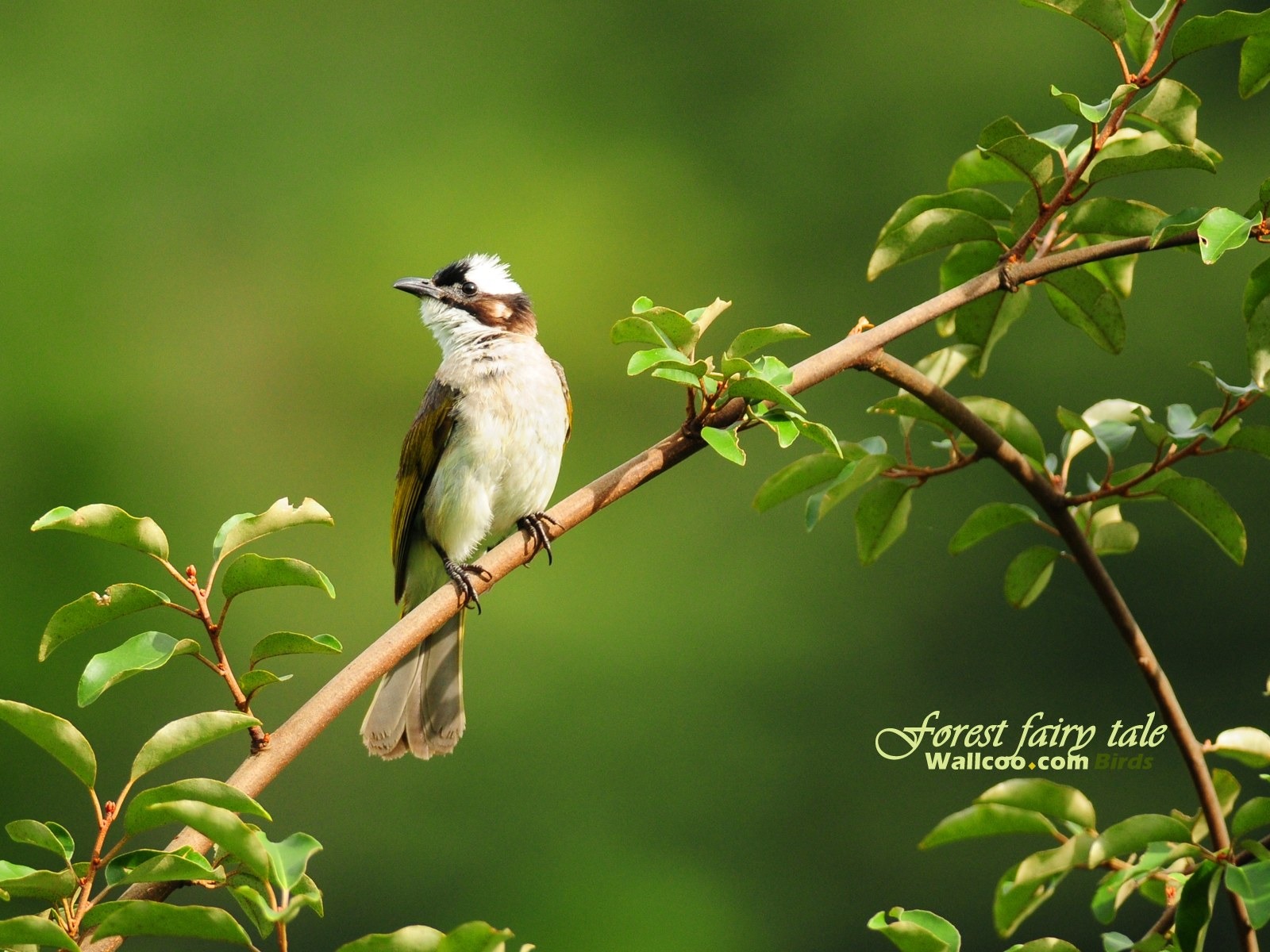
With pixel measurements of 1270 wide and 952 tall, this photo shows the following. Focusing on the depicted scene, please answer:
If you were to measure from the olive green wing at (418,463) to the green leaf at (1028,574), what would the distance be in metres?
1.34

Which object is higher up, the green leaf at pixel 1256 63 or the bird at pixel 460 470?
the bird at pixel 460 470

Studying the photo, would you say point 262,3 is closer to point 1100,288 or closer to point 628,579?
point 628,579

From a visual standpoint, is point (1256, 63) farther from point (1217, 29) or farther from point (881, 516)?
point (881, 516)

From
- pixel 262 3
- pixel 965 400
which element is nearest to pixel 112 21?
pixel 262 3

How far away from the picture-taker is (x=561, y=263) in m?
9.76

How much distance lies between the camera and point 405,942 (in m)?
0.98

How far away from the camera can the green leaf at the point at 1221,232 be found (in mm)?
1199

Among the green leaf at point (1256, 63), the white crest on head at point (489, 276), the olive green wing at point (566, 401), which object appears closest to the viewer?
the green leaf at point (1256, 63)

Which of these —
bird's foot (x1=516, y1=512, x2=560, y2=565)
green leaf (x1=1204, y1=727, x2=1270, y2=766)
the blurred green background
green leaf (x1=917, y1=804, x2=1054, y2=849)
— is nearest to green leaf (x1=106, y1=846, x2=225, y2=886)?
bird's foot (x1=516, y1=512, x2=560, y2=565)

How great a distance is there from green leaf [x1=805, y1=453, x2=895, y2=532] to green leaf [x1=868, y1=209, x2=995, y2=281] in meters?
0.20

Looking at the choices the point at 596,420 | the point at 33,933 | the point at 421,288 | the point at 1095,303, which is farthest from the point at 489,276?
the point at 596,420

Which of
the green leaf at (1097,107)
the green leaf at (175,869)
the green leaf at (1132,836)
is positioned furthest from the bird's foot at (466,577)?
the green leaf at (1097,107)

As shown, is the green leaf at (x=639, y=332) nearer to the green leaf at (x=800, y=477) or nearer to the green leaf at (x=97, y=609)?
the green leaf at (x=800, y=477)

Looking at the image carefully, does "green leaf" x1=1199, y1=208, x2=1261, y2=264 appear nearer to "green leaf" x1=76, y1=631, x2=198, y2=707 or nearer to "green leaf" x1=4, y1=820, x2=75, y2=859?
"green leaf" x1=76, y1=631, x2=198, y2=707
